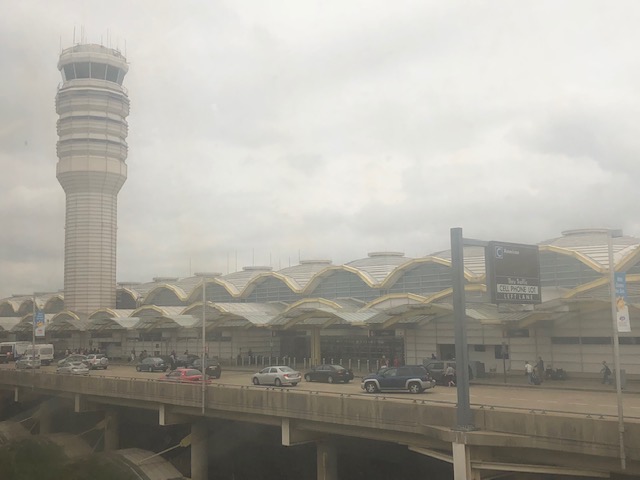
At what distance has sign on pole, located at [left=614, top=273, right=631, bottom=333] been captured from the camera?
63.1 feet

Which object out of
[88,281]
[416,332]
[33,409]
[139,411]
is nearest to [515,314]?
[416,332]

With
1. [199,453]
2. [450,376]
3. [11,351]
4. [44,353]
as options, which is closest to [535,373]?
[450,376]

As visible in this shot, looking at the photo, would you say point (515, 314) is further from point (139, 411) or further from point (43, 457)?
point (43, 457)

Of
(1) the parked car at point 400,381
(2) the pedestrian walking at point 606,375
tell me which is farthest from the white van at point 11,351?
(2) the pedestrian walking at point 606,375

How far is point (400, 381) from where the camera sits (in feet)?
111

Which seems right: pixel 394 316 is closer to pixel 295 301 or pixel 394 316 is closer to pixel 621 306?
pixel 295 301

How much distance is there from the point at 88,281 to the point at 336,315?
62.4m

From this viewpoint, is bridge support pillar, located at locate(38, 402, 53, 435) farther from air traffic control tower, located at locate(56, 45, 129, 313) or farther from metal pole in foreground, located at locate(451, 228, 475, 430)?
air traffic control tower, located at locate(56, 45, 129, 313)

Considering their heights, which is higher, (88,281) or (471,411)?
(88,281)

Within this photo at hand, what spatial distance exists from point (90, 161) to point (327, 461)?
78945 millimetres

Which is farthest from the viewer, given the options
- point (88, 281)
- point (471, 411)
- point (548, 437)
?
point (88, 281)

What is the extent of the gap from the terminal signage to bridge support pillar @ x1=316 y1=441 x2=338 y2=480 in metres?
10.1

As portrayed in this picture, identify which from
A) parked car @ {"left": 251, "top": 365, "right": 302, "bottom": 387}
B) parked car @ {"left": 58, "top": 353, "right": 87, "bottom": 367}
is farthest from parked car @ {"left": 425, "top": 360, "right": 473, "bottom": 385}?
parked car @ {"left": 58, "top": 353, "right": 87, "bottom": 367}

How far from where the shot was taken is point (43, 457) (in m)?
42.3
